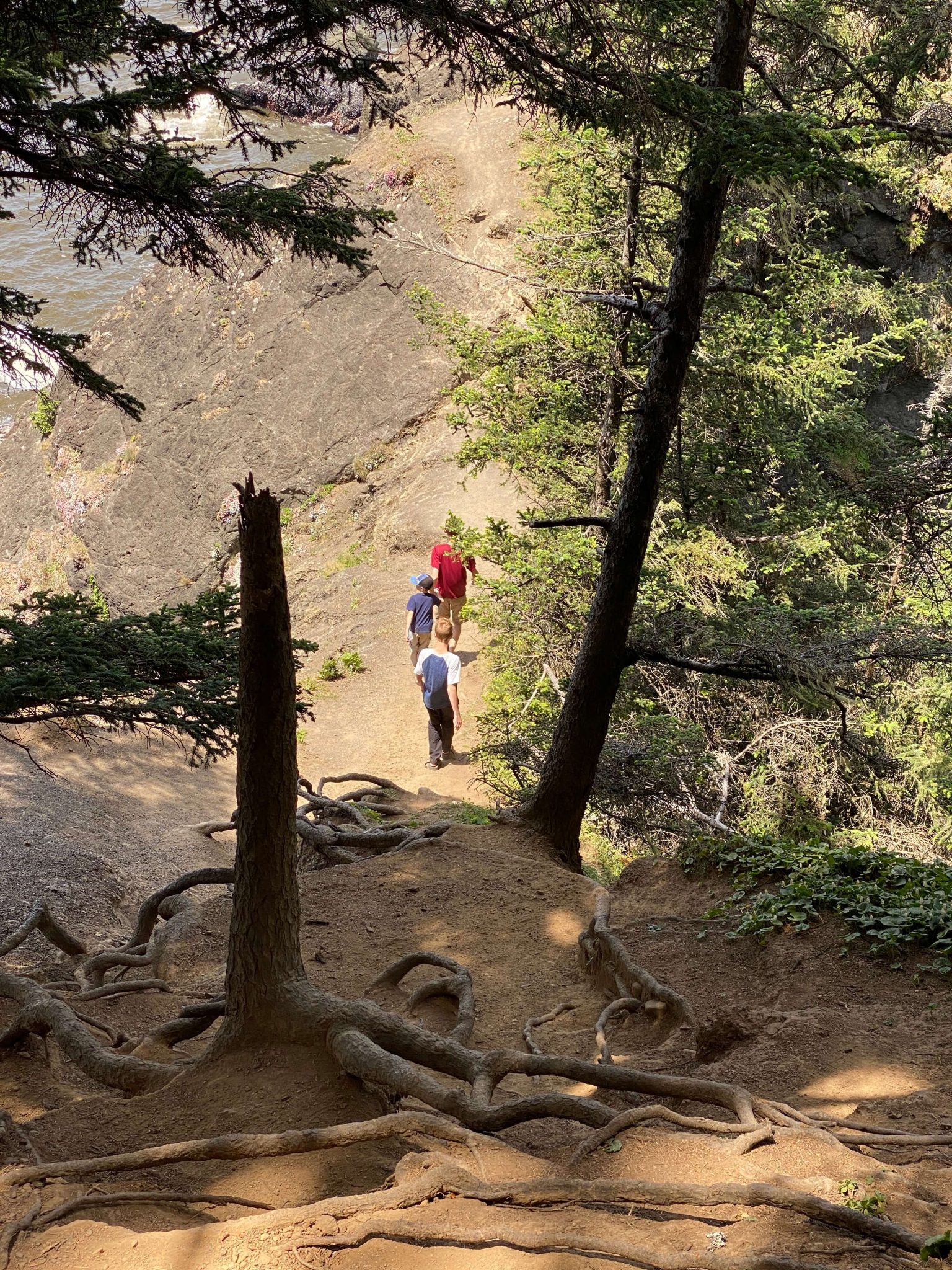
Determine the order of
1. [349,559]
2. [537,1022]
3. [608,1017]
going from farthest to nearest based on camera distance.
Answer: [349,559] < [537,1022] < [608,1017]

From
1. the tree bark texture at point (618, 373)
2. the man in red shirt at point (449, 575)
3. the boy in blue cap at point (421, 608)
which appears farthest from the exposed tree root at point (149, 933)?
the man in red shirt at point (449, 575)

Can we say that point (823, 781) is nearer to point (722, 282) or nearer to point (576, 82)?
point (722, 282)

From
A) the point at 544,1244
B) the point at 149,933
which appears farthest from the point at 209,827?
the point at 544,1244

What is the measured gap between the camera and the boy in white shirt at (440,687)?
12.6m

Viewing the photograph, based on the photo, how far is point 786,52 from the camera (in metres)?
9.64

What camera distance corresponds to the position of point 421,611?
1427cm

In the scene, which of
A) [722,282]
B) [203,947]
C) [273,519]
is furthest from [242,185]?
[203,947]

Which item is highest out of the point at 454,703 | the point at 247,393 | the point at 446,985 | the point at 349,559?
the point at 247,393

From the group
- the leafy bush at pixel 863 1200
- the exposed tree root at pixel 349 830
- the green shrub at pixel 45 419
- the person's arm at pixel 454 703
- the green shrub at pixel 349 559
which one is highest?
the green shrub at pixel 45 419

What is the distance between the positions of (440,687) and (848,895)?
703 centimetres

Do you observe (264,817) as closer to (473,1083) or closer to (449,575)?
(473,1083)

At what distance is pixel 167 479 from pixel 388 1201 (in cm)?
2438

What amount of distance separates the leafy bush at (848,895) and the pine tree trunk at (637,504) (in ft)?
5.28

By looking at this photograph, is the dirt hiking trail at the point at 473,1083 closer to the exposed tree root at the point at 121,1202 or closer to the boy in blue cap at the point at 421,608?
the exposed tree root at the point at 121,1202
